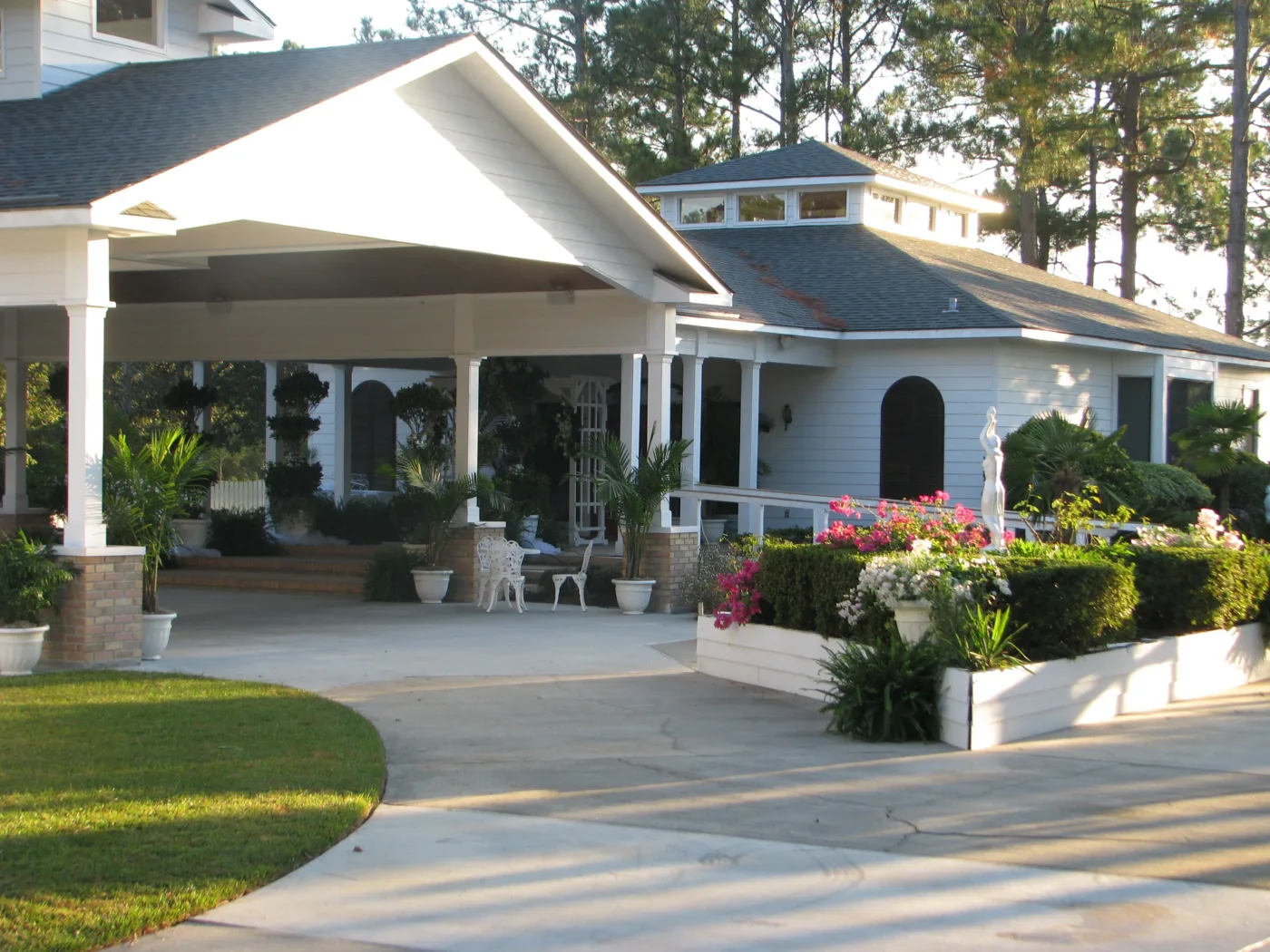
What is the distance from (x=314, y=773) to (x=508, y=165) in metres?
8.24

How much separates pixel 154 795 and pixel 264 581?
467 inches

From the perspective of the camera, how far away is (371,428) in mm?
29094

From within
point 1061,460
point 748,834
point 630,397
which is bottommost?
point 748,834

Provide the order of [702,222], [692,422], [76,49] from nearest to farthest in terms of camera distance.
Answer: [76,49] → [692,422] → [702,222]

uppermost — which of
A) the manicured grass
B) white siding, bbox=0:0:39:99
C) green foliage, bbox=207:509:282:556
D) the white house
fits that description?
white siding, bbox=0:0:39:99

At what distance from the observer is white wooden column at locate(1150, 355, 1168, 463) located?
24359 mm

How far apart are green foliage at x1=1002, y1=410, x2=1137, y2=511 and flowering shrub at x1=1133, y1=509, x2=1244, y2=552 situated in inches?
241

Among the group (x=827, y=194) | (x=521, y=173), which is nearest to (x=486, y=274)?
(x=521, y=173)

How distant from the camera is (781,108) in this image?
38.7 meters

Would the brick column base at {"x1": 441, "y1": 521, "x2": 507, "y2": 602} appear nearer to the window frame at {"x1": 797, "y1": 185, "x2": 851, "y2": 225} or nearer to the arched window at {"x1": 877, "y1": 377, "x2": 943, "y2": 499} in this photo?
the arched window at {"x1": 877, "y1": 377, "x2": 943, "y2": 499}

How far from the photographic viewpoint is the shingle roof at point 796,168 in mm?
27094

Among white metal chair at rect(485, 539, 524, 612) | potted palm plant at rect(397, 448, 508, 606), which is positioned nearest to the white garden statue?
white metal chair at rect(485, 539, 524, 612)

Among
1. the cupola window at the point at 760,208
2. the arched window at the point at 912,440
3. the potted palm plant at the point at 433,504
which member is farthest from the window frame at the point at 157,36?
the cupola window at the point at 760,208

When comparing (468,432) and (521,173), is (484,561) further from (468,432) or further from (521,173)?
(521,173)
